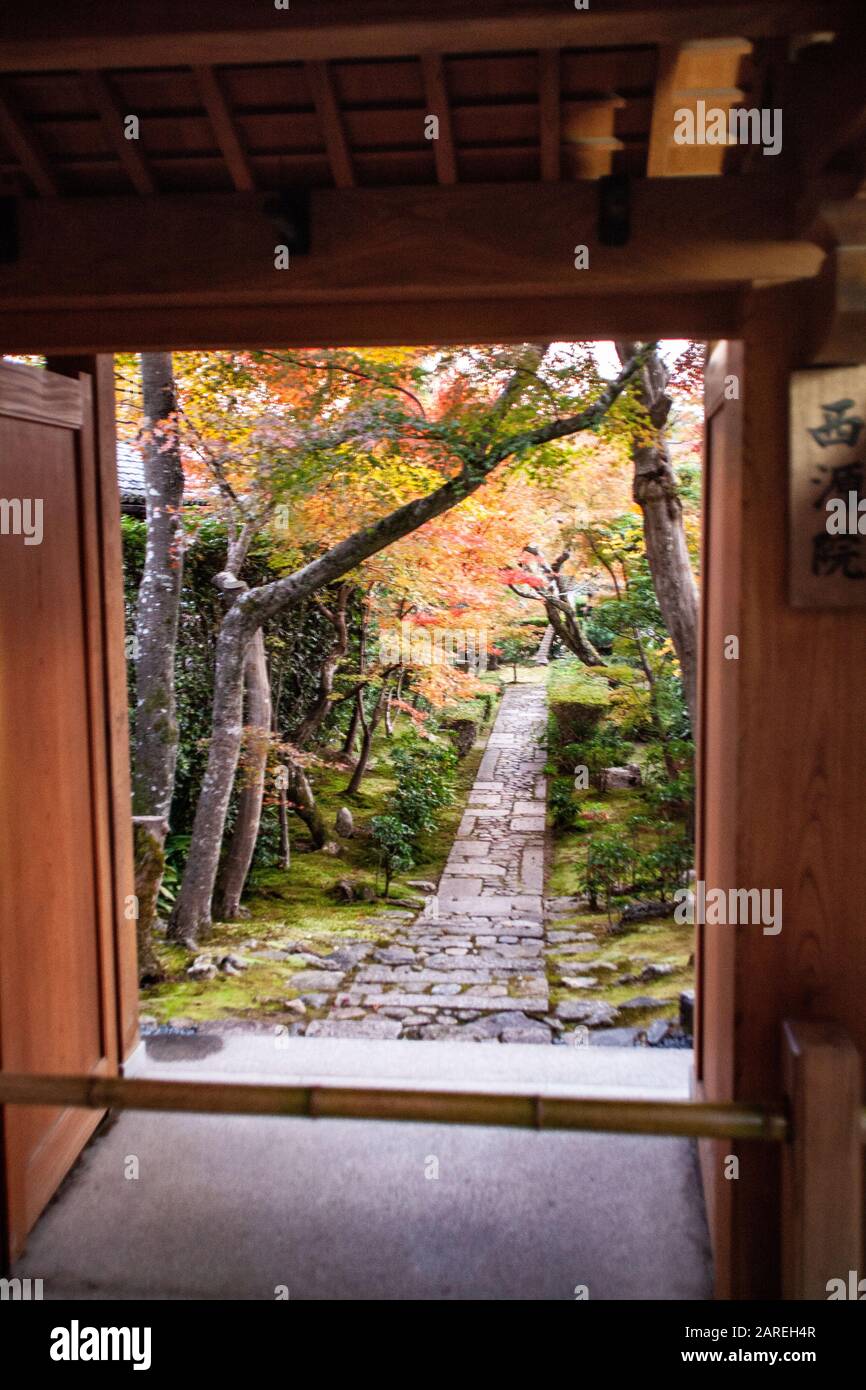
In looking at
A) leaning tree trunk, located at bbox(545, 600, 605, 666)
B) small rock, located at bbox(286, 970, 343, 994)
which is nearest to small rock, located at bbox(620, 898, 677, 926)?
small rock, located at bbox(286, 970, 343, 994)

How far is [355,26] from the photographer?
1919 millimetres

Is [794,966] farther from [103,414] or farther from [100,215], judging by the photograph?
[103,414]

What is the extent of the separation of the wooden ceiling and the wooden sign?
535 mm

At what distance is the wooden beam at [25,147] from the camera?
237 cm

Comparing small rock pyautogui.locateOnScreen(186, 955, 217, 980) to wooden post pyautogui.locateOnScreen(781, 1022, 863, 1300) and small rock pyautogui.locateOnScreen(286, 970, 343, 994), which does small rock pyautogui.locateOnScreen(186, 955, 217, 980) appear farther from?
wooden post pyautogui.locateOnScreen(781, 1022, 863, 1300)

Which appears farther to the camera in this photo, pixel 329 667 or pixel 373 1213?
pixel 329 667

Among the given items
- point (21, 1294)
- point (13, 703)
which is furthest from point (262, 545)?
point (21, 1294)

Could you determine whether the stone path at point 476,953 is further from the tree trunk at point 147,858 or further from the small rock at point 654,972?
the tree trunk at point 147,858

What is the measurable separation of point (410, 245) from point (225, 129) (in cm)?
53

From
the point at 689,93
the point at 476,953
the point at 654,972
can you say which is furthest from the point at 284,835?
the point at 689,93

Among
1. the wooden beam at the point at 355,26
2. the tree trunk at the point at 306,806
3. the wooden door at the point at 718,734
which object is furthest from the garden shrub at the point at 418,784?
the wooden beam at the point at 355,26

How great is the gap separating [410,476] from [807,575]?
206 inches

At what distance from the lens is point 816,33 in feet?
6.50

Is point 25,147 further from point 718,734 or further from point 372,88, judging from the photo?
point 718,734
